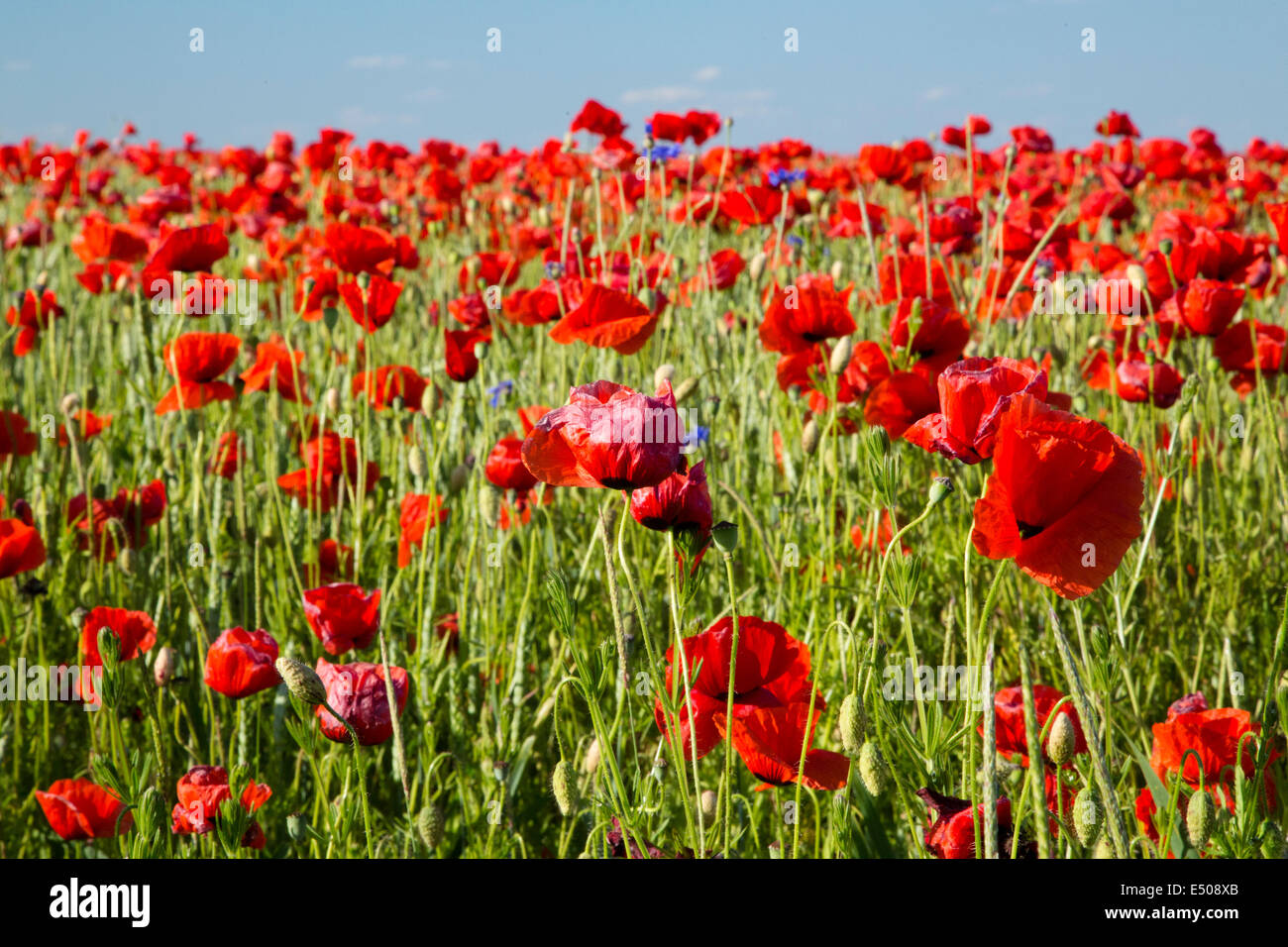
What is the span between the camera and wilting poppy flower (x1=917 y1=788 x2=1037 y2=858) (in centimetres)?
96

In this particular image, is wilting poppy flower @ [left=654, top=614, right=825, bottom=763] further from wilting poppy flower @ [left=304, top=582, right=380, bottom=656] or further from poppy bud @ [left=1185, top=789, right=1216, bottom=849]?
wilting poppy flower @ [left=304, top=582, right=380, bottom=656]

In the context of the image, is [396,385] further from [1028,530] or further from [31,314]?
[1028,530]

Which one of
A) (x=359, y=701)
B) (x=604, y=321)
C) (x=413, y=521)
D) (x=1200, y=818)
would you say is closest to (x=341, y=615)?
(x=359, y=701)

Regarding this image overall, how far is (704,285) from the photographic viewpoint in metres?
2.71

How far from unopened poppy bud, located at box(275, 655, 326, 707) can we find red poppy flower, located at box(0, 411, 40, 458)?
4.65 ft

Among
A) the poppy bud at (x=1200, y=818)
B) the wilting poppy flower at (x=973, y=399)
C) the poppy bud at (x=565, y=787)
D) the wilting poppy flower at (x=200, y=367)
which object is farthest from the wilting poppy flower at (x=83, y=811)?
the poppy bud at (x=1200, y=818)

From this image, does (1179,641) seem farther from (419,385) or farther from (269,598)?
(269,598)

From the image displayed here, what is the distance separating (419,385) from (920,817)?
56.9 inches

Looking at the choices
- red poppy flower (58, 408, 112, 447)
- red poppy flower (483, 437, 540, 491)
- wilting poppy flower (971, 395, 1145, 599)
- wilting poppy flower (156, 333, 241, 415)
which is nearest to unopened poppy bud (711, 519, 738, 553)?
wilting poppy flower (971, 395, 1145, 599)

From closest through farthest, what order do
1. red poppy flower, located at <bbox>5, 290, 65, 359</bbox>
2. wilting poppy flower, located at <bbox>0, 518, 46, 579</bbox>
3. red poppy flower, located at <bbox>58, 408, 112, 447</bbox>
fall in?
wilting poppy flower, located at <bbox>0, 518, 46, 579</bbox> < red poppy flower, located at <bbox>58, 408, 112, 447</bbox> < red poppy flower, located at <bbox>5, 290, 65, 359</bbox>

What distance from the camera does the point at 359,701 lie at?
121 cm

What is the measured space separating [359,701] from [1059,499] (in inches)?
30.1

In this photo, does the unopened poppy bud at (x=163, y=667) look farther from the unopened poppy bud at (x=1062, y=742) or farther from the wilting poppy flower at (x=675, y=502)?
the unopened poppy bud at (x=1062, y=742)
